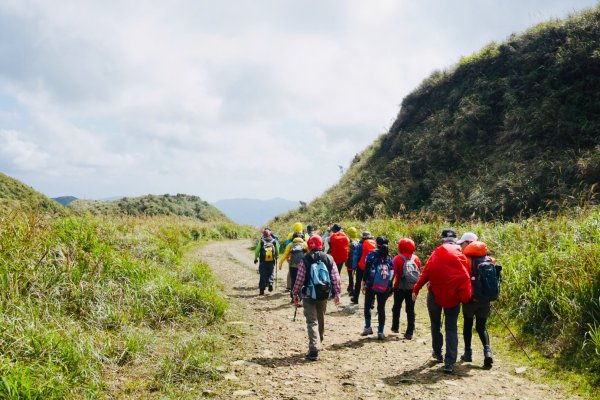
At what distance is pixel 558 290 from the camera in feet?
23.5

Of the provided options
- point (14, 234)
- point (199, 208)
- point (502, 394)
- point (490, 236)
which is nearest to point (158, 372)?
point (14, 234)

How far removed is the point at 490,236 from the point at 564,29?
797 inches

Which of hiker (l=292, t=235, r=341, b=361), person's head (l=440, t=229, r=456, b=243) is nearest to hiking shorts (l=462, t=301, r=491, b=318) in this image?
person's head (l=440, t=229, r=456, b=243)

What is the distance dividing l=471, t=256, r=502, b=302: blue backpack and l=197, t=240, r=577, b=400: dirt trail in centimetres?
126

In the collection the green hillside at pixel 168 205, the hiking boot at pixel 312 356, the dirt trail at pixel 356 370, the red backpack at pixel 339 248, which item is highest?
the green hillside at pixel 168 205

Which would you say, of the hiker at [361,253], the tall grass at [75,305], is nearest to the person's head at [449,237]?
the hiker at [361,253]

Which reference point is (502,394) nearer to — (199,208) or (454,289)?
(454,289)

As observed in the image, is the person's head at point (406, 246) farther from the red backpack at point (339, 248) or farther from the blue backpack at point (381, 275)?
the red backpack at point (339, 248)

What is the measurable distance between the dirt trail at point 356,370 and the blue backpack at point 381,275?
1.08 metres

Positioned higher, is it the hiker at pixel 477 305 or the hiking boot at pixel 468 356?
the hiker at pixel 477 305

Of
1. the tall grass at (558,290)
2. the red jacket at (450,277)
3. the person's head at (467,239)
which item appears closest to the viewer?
the red jacket at (450,277)

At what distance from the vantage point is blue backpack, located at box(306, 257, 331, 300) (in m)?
6.90

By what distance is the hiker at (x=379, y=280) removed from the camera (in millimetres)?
8031

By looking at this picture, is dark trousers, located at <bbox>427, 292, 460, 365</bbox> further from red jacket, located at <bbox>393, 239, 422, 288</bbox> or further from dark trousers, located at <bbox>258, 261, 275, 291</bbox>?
dark trousers, located at <bbox>258, 261, 275, 291</bbox>
